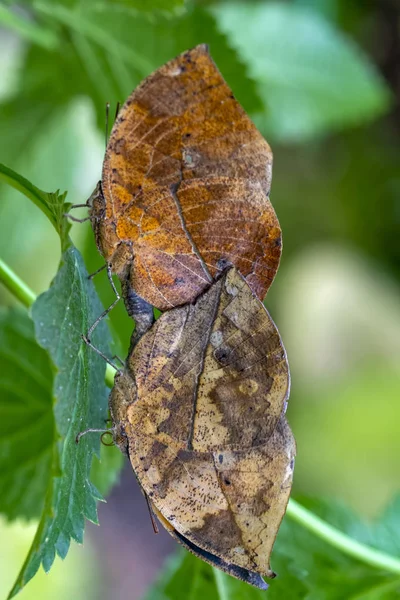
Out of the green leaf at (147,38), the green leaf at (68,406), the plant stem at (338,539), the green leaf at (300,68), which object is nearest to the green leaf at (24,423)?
the plant stem at (338,539)

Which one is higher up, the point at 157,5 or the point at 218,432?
the point at 157,5

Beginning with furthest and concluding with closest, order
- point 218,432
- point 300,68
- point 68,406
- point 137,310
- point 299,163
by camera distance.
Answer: point 299,163
point 300,68
point 137,310
point 218,432
point 68,406

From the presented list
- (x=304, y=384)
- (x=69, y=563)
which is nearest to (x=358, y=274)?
(x=304, y=384)

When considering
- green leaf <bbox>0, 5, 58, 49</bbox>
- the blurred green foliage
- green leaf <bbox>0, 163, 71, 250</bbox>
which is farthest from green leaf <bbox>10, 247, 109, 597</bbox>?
green leaf <bbox>0, 5, 58, 49</bbox>

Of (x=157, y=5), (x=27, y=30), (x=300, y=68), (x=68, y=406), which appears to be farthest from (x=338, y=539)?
(x=300, y=68)

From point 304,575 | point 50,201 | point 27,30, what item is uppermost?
point 27,30

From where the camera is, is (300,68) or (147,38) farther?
(300,68)

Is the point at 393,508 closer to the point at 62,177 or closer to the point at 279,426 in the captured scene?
the point at 279,426

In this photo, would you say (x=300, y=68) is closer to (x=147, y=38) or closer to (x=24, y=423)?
(x=147, y=38)
